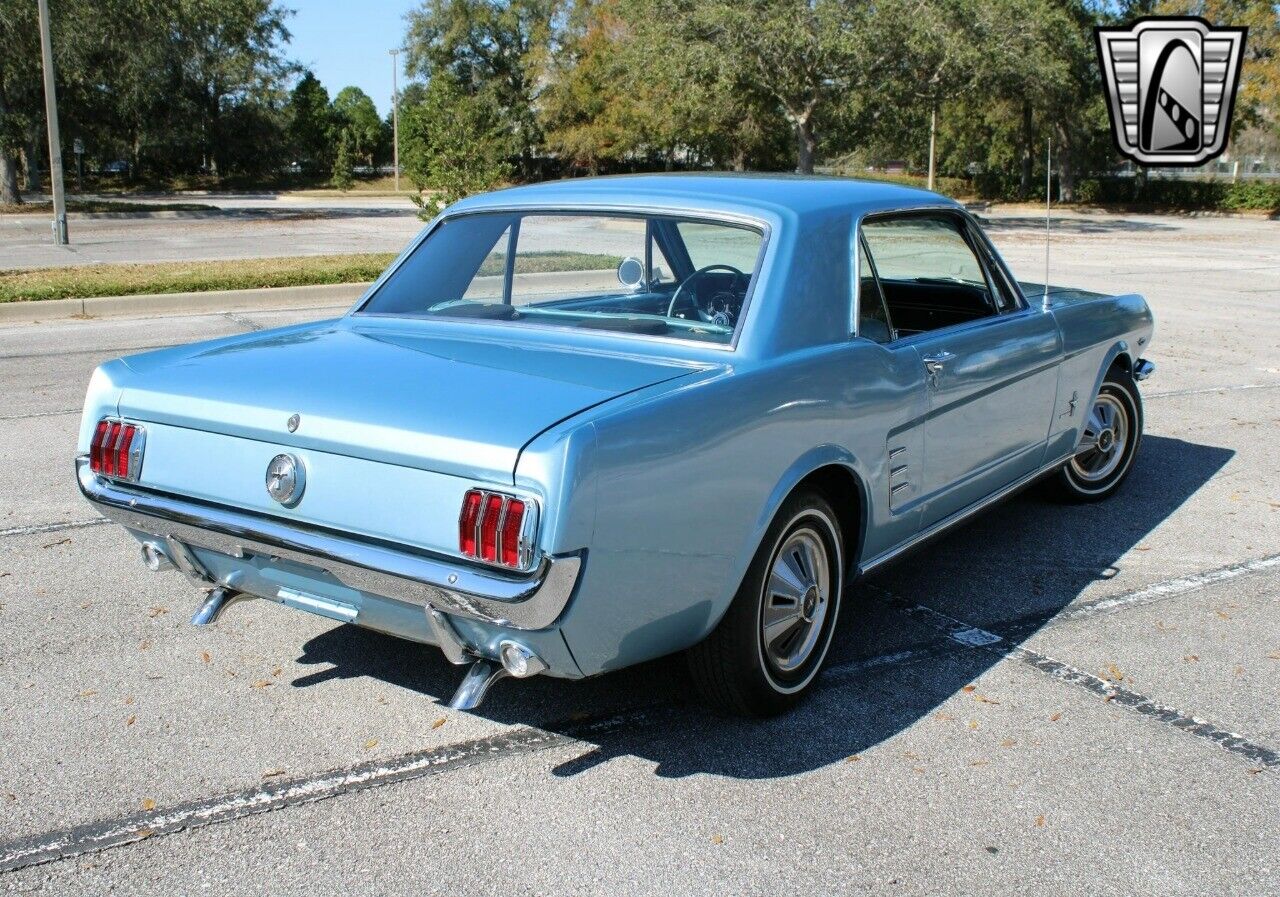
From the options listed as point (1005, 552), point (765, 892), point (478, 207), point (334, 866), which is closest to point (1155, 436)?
point (1005, 552)

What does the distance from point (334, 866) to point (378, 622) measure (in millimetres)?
637

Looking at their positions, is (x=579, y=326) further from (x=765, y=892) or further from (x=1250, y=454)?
(x=1250, y=454)

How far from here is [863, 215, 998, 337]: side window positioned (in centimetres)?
499

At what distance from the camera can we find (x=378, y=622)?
340cm

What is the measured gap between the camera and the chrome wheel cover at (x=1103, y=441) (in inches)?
250

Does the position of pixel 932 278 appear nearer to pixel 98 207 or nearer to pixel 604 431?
pixel 604 431

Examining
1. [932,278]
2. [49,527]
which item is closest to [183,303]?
[49,527]

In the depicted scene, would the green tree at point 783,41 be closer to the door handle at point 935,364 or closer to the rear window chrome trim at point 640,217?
the rear window chrome trim at point 640,217

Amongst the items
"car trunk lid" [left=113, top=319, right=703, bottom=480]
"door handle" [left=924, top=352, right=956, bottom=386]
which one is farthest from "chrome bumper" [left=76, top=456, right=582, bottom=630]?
"door handle" [left=924, top=352, right=956, bottom=386]

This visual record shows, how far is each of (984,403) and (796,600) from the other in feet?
4.74

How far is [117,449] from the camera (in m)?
3.74

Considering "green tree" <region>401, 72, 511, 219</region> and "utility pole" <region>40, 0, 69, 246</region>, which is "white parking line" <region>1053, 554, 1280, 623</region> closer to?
"green tree" <region>401, 72, 511, 219</region>

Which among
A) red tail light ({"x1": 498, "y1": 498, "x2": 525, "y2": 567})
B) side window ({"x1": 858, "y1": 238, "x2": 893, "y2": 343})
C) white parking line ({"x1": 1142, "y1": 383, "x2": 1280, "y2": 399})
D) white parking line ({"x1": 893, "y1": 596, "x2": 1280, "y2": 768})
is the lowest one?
white parking line ({"x1": 893, "y1": 596, "x2": 1280, "y2": 768})

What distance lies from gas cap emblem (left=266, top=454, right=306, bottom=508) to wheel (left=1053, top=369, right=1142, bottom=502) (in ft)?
13.6
